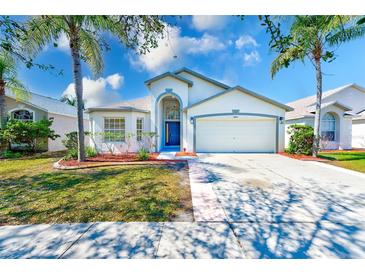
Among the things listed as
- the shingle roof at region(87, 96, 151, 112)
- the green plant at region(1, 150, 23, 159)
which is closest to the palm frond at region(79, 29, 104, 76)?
the shingle roof at region(87, 96, 151, 112)

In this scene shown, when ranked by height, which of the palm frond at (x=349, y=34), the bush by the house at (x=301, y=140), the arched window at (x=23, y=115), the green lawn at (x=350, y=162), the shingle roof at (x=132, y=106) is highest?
the palm frond at (x=349, y=34)

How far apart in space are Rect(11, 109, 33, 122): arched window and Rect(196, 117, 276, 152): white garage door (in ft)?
48.4

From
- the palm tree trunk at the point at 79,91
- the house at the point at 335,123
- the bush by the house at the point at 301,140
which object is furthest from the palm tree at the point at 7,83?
the house at the point at 335,123

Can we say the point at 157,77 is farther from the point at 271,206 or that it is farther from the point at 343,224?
the point at 343,224

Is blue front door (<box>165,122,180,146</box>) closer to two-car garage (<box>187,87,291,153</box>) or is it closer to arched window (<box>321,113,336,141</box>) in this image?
two-car garage (<box>187,87,291,153</box>)

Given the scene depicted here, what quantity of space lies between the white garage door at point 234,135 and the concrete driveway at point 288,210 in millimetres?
6001

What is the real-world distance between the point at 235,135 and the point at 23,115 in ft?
60.1

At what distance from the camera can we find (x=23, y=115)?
47.4 ft

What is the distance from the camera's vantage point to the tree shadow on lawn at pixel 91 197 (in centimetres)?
372

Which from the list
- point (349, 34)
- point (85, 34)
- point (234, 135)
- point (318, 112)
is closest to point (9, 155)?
point (85, 34)

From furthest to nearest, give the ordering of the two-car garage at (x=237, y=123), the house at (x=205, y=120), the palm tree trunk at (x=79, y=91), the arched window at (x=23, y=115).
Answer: the arched window at (x=23, y=115)
the two-car garage at (x=237, y=123)
the house at (x=205, y=120)
the palm tree trunk at (x=79, y=91)

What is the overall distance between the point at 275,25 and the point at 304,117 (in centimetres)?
1550

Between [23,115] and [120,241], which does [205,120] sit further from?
[23,115]

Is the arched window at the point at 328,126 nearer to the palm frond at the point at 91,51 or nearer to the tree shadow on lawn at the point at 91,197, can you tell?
the tree shadow on lawn at the point at 91,197
